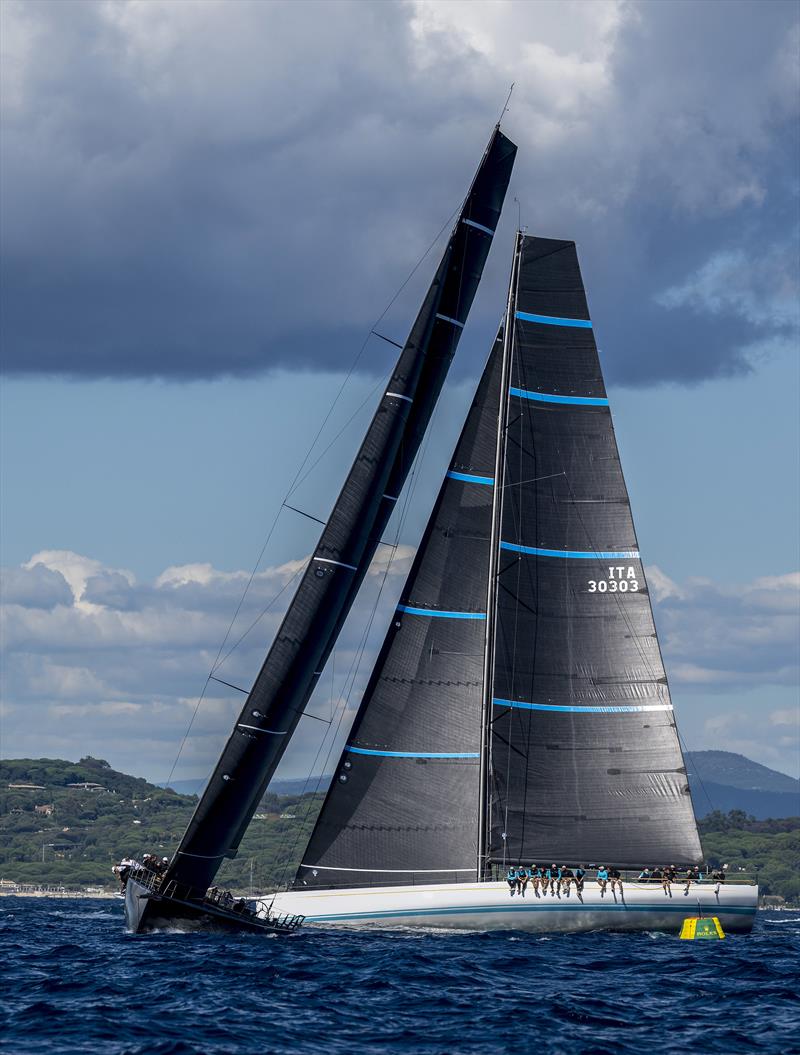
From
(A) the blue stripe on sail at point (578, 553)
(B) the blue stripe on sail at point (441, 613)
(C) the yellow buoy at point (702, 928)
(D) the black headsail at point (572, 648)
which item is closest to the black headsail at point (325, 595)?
(B) the blue stripe on sail at point (441, 613)

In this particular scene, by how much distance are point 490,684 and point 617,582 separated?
460 centimetres

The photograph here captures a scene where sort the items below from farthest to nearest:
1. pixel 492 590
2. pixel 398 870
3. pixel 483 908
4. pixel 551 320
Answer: pixel 551 320 < pixel 492 590 < pixel 398 870 < pixel 483 908

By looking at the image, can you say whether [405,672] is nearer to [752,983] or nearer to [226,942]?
[226,942]

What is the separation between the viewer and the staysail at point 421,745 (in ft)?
140

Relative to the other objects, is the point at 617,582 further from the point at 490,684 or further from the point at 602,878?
the point at 602,878

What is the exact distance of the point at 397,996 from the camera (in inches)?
1184

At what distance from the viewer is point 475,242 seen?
1786 inches

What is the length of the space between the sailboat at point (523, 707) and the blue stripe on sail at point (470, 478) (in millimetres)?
40

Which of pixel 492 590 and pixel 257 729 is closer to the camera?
pixel 257 729

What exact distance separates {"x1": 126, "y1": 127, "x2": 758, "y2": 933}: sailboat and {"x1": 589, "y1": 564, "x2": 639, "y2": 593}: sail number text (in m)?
0.09

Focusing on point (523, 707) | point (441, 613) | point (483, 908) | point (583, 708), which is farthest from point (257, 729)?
point (583, 708)

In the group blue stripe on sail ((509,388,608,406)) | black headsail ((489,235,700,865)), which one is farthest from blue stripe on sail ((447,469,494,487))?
blue stripe on sail ((509,388,608,406))

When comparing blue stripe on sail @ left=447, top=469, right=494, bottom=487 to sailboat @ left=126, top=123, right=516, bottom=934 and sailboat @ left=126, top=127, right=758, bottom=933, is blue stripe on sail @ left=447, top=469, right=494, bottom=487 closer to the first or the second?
sailboat @ left=126, top=127, right=758, bottom=933

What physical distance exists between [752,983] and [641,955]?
4.56 metres
